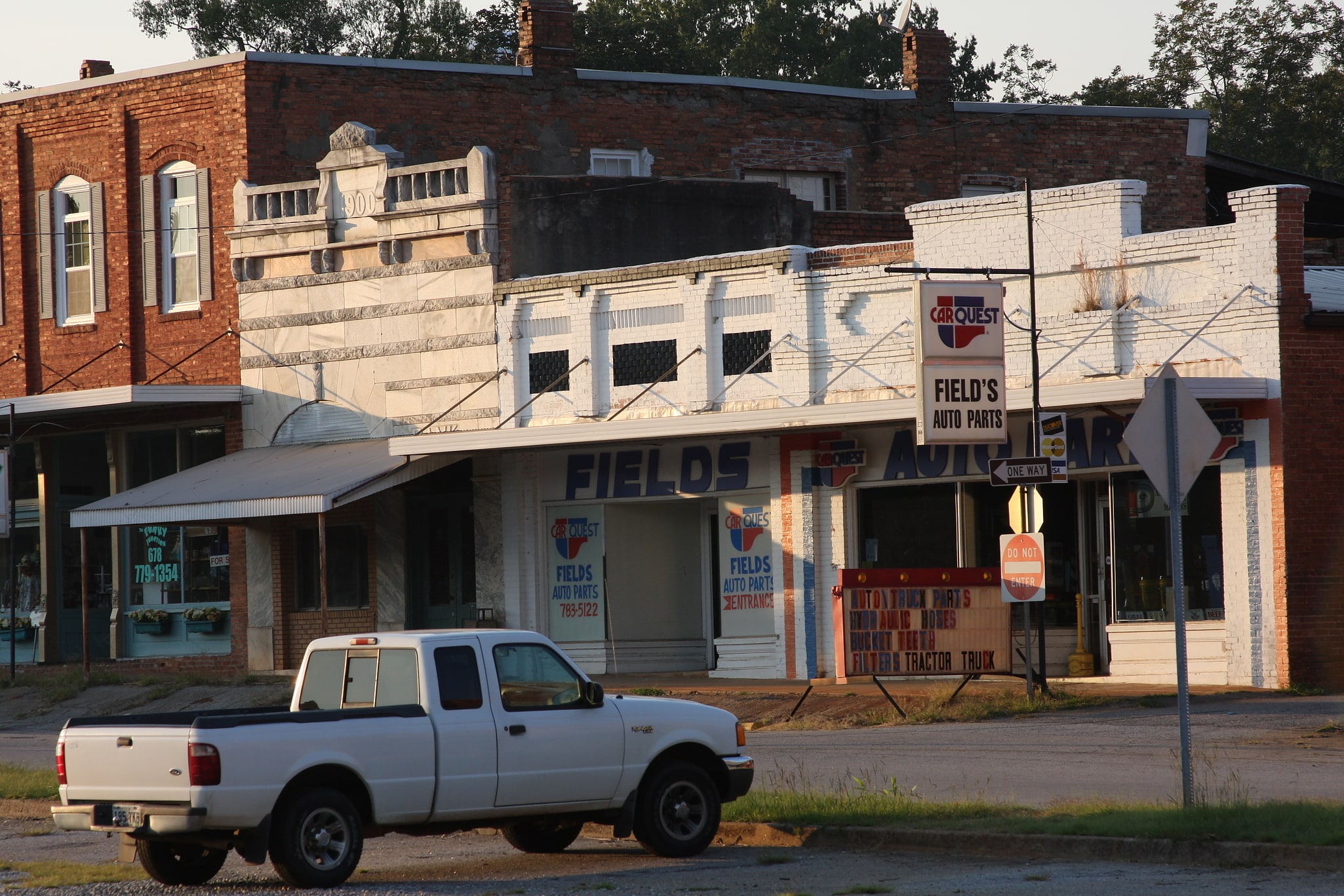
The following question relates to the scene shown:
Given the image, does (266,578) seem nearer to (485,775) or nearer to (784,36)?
(485,775)

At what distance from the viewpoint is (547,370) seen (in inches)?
993

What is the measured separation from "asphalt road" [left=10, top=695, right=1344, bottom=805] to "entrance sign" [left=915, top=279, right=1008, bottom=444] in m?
3.56

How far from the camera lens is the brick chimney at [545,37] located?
2931 centimetres

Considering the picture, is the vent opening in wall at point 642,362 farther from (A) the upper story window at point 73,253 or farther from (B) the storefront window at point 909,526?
(A) the upper story window at point 73,253

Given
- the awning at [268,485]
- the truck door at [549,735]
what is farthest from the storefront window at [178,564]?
the truck door at [549,735]

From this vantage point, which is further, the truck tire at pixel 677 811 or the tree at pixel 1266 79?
the tree at pixel 1266 79

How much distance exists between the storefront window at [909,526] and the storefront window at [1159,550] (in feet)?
7.71

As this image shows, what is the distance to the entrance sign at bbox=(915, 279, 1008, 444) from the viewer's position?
19.7 meters

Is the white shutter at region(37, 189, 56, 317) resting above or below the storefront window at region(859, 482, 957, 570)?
above

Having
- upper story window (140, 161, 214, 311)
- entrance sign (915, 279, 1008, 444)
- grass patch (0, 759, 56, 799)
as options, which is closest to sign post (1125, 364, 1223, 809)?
entrance sign (915, 279, 1008, 444)

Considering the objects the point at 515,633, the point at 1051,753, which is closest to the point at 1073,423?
the point at 1051,753

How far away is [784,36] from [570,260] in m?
29.3

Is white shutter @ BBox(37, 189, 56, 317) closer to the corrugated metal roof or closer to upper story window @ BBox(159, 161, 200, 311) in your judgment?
upper story window @ BBox(159, 161, 200, 311)

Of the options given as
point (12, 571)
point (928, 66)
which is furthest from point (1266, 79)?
point (12, 571)
